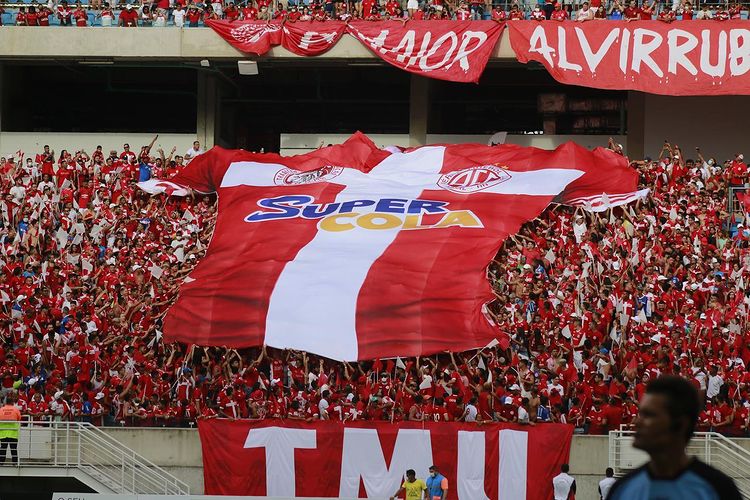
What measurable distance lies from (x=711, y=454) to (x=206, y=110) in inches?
662

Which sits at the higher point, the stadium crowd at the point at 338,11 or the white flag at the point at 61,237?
the stadium crowd at the point at 338,11

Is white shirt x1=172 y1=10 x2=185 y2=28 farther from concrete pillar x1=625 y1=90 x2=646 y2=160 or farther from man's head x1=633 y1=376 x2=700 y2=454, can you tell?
man's head x1=633 y1=376 x2=700 y2=454

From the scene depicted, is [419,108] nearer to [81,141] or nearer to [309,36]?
[309,36]

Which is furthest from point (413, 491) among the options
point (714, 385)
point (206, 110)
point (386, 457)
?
point (206, 110)

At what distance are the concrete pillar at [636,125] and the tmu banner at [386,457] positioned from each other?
12.6 metres

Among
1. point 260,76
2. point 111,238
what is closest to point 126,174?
point 111,238

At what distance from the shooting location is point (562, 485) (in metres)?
17.9

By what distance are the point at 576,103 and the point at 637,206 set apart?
7503 mm

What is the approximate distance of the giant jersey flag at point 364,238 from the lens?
21672 millimetres

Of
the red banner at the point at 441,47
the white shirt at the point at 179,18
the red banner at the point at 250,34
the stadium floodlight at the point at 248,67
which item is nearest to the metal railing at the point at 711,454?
the red banner at the point at 441,47

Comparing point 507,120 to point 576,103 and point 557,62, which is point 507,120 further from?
point 557,62

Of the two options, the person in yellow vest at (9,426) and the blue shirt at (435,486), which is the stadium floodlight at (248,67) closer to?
the person in yellow vest at (9,426)

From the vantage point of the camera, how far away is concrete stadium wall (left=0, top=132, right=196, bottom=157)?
101ft

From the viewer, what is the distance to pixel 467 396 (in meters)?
19.9
